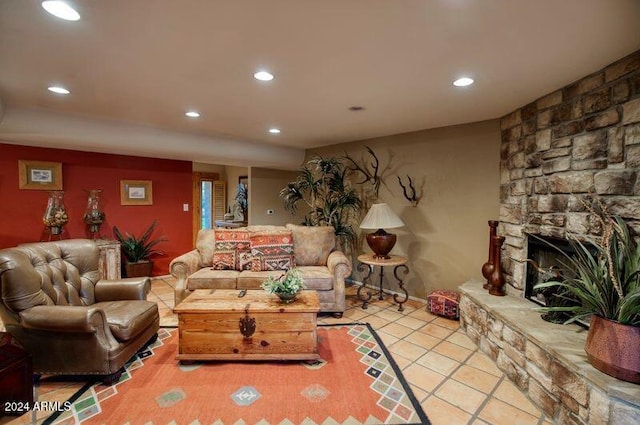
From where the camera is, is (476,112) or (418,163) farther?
(418,163)

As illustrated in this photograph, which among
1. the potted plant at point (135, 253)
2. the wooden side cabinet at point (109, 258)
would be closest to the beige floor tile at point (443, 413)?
the wooden side cabinet at point (109, 258)

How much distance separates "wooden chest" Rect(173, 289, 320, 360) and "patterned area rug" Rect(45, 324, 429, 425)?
9 cm

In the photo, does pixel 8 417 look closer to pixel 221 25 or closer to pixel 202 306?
pixel 202 306

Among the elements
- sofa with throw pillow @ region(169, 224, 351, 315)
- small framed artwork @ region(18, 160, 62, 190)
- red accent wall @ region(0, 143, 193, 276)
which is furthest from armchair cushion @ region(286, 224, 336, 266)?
small framed artwork @ region(18, 160, 62, 190)

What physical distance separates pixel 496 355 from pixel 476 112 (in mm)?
2420

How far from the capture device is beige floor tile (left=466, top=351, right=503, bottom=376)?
2463 millimetres

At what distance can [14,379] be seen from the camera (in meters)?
1.79

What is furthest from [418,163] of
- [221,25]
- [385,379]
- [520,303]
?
[221,25]

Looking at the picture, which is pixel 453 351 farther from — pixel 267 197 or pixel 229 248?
pixel 267 197

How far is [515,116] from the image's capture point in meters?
3.14

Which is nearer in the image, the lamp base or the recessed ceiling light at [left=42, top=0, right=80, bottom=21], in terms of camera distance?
the recessed ceiling light at [left=42, top=0, right=80, bottom=21]

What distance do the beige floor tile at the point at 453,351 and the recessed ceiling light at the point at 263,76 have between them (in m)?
2.81

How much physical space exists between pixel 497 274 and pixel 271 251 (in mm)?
2499

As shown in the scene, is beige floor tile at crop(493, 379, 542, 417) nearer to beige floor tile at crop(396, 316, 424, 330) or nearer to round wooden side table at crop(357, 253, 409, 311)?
beige floor tile at crop(396, 316, 424, 330)
